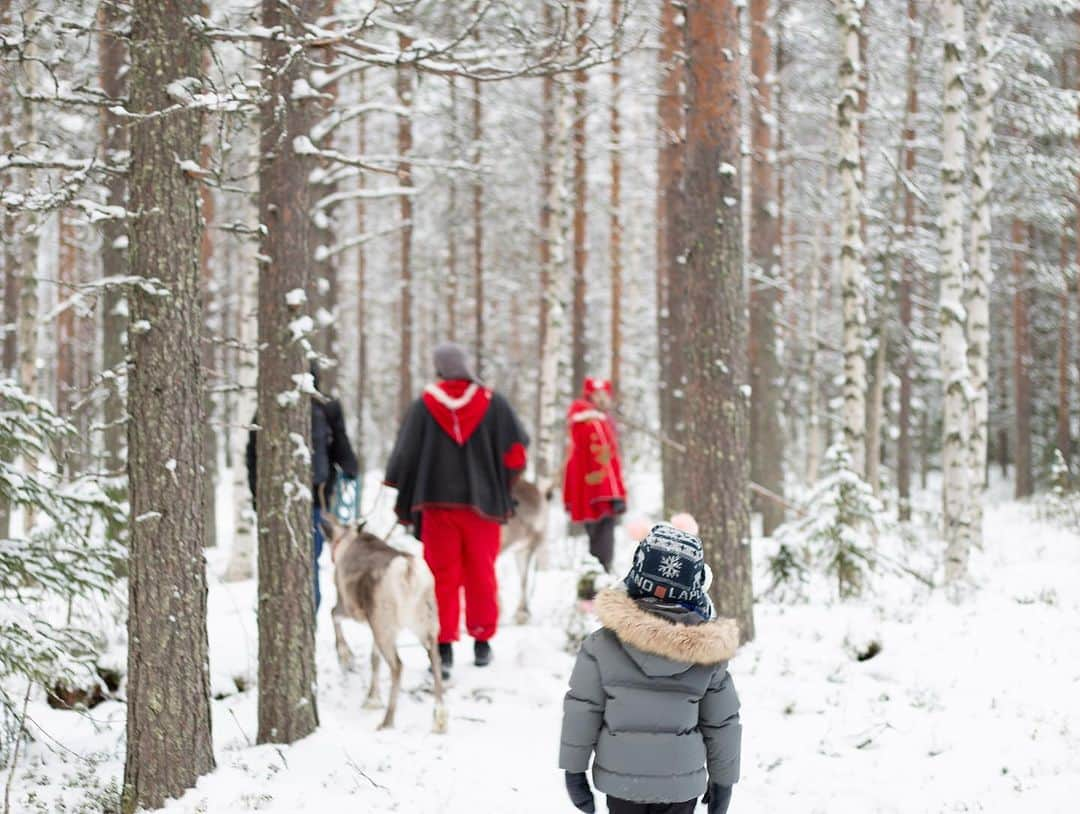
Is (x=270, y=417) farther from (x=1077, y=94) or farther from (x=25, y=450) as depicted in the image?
(x=1077, y=94)

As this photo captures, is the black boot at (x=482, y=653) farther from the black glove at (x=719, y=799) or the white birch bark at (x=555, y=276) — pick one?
the white birch bark at (x=555, y=276)

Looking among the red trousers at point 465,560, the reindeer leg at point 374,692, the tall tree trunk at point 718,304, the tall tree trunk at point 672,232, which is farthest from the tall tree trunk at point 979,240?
the reindeer leg at point 374,692

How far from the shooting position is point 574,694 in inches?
141

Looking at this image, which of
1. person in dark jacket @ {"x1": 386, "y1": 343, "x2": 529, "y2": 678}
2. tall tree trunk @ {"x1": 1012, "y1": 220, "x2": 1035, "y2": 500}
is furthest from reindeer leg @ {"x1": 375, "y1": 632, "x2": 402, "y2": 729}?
tall tree trunk @ {"x1": 1012, "y1": 220, "x2": 1035, "y2": 500}

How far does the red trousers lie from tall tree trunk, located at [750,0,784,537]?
781cm

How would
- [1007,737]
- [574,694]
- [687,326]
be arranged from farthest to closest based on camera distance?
[687,326] < [1007,737] < [574,694]

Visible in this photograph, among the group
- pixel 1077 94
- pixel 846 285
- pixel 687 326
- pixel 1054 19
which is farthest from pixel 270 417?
pixel 1054 19

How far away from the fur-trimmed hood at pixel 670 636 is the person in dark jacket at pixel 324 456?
4.30 meters

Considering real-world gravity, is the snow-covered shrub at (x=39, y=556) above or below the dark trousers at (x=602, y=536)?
above

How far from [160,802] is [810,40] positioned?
604 inches

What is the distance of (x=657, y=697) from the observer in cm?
350

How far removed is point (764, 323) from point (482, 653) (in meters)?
8.91

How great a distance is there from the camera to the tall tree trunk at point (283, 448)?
5.46 m

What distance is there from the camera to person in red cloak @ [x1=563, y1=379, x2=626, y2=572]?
930cm
